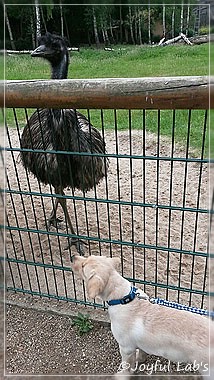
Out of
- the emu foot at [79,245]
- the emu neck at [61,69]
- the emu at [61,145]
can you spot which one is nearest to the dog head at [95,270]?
the emu at [61,145]

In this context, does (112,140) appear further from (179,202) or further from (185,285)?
(185,285)

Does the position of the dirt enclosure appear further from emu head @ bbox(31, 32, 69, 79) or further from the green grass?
emu head @ bbox(31, 32, 69, 79)

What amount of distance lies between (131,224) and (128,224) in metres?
0.07

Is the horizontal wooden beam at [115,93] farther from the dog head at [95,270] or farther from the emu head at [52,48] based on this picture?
the emu head at [52,48]

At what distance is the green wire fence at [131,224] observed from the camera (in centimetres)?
203

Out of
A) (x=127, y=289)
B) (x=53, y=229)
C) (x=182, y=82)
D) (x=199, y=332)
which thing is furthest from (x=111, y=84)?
(x=53, y=229)

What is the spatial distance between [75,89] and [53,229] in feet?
7.06

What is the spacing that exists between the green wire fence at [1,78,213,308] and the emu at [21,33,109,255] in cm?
14

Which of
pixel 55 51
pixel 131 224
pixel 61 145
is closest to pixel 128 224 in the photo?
pixel 131 224

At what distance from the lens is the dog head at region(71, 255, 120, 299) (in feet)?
5.76

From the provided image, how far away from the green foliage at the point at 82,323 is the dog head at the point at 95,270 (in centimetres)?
79

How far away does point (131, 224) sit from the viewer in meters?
3.60

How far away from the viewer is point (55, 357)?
7.86 feet

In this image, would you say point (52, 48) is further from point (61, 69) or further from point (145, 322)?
point (145, 322)
